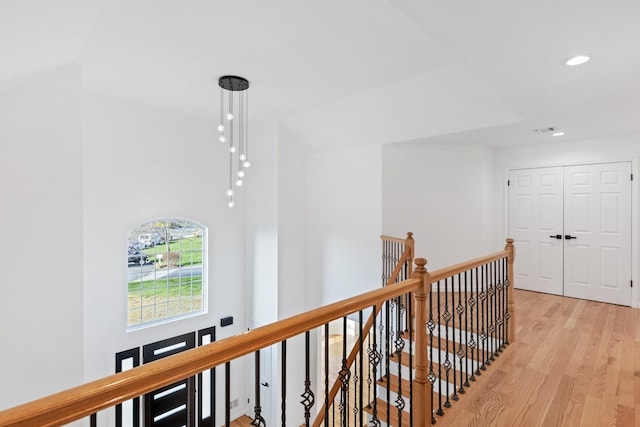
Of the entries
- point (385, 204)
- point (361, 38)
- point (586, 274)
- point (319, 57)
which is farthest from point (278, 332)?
point (586, 274)

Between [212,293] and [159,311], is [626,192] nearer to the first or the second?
[212,293]

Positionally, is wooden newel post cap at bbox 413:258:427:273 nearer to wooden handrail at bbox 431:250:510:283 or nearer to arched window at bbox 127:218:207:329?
wooden handrail at bbox 431:250:510:283

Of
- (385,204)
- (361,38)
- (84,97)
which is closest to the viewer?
(361,38)

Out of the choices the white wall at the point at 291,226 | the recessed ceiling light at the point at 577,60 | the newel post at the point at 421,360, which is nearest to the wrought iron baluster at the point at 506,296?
the newel post at the point at 421,360

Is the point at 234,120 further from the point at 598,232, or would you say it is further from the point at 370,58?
the point at 598,232

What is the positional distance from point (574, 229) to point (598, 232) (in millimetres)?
268

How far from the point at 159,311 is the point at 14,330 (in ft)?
8.27

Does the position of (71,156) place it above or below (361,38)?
below

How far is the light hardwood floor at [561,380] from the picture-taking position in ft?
6.75

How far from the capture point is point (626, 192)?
171 inches

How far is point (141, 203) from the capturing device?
4.57 meters

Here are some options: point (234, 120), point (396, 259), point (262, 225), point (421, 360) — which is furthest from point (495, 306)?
point (234, 120)

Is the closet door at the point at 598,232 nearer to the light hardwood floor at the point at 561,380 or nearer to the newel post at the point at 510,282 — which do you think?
the light hardwood floor at the point at 561,380

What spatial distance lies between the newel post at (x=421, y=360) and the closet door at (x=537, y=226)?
4.14 meters
